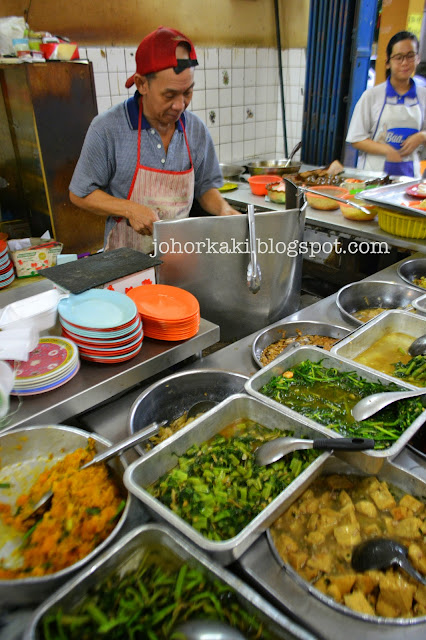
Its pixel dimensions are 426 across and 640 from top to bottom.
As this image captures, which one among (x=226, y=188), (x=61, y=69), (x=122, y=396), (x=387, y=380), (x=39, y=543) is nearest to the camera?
(x=39, y=543)

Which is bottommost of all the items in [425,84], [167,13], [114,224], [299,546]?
[299,546]

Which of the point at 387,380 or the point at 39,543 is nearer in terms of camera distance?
the point at 39,543

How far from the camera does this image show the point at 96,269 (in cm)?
183

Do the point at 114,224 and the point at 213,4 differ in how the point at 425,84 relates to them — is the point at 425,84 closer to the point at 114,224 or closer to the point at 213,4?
the point at 213,4

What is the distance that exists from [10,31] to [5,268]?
1856 millimetres

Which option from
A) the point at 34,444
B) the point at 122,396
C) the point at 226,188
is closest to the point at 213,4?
the point at 226,188

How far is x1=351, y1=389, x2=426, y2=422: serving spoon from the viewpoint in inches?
52.4

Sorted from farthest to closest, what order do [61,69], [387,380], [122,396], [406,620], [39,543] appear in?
1. [61,69]
2. [122,396]
3. [387,380]
4. [39,543]
5. [406,620]

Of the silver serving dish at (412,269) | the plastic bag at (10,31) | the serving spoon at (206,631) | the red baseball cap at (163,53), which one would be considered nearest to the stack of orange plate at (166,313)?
the serving spoon at (206,631)

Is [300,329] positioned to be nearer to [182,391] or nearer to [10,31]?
[182,391]

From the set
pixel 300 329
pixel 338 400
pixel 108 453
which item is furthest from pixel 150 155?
pixel 108 453

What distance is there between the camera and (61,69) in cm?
346

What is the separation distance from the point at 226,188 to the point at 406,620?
3771mm

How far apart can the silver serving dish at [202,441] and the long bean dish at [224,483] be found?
0.09 feet
